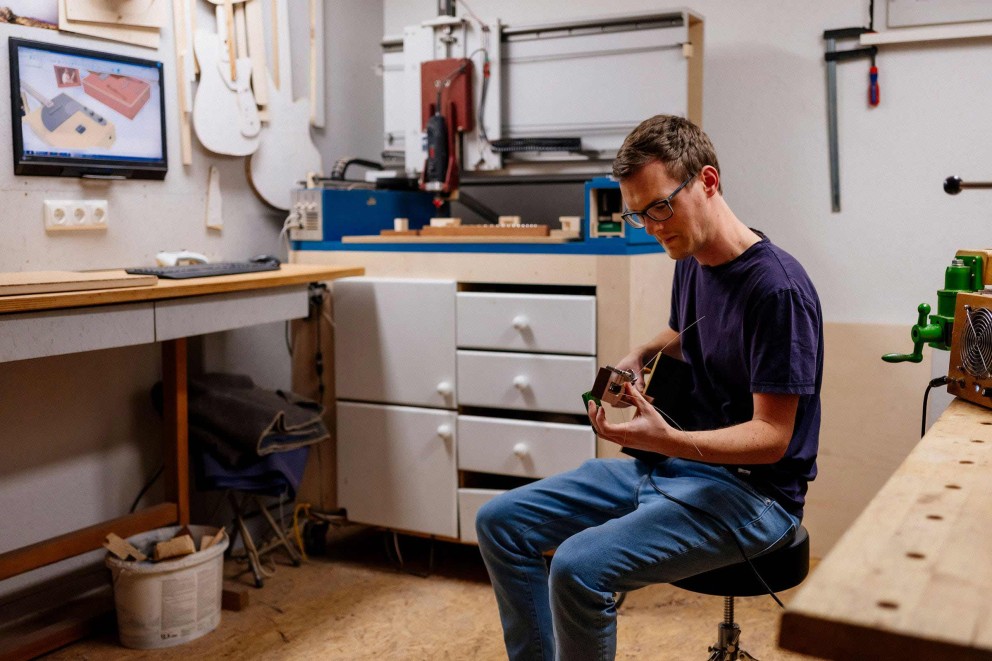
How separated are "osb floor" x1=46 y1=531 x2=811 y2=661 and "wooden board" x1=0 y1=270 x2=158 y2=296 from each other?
3.05 feet

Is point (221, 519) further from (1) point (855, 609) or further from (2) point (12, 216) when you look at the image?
(1) point (855, 609)

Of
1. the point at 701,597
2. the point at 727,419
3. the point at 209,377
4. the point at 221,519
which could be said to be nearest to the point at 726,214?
the point at 727,419

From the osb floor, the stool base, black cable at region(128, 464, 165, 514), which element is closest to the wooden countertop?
black cable at region(128, 464, 165, 514)

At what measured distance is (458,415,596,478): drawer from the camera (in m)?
2.59

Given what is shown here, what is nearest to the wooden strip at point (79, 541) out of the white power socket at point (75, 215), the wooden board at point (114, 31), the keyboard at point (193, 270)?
the keyboard at point (193, 270)

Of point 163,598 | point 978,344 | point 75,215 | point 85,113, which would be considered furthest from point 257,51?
point 978,344

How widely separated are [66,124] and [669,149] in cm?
169

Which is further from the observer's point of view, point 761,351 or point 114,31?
point 114,31

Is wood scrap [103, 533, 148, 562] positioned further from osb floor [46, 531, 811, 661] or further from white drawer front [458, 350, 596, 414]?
white drawer front [458, 350, 596, 414]

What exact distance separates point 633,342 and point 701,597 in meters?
0.75

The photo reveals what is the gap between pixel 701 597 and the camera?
2.65m

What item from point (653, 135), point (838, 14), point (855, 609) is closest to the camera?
point (855, 609)

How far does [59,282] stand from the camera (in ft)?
6.49

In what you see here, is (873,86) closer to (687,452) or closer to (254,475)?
(687,452)
